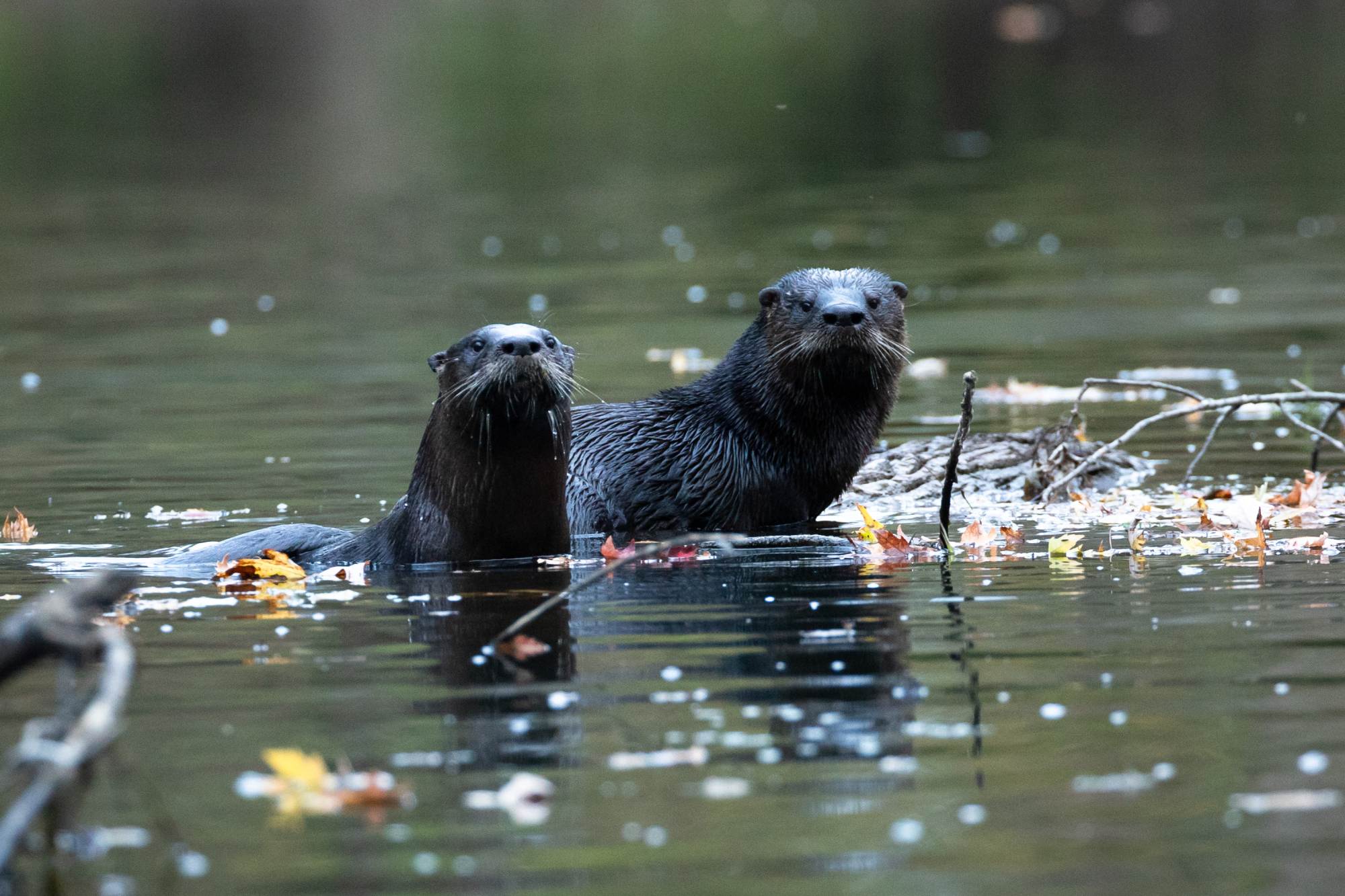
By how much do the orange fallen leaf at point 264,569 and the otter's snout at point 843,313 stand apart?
2.57m

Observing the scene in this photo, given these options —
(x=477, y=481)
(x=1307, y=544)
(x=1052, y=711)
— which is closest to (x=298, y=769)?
(x=1052, y=711)

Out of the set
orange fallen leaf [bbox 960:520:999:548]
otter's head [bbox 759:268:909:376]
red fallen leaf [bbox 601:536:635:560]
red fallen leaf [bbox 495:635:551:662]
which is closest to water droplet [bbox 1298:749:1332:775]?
red fallen leaf [bbox 495:635:551:662]

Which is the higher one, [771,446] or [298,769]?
[771,446]

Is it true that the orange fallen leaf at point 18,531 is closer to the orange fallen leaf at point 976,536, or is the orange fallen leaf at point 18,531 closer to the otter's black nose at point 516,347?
the otter's black nose at point 516,347

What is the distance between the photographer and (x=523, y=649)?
6.60 meters

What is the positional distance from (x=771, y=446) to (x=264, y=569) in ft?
8.60

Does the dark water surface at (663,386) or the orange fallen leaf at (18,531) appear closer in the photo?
the dark water surface at (663,386)

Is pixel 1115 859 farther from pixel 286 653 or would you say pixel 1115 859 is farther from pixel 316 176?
pixel 316 176

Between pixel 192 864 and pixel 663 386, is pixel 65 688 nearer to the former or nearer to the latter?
pixel 192 864

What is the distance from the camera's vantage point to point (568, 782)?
502 centimetres

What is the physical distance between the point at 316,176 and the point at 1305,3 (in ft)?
114

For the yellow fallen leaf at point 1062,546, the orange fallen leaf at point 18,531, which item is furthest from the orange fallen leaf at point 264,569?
the yellow fallen leaf at point 1062,546

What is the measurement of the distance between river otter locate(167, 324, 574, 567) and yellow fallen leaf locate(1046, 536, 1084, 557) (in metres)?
1.92

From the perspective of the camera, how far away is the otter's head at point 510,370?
26.1 ft
